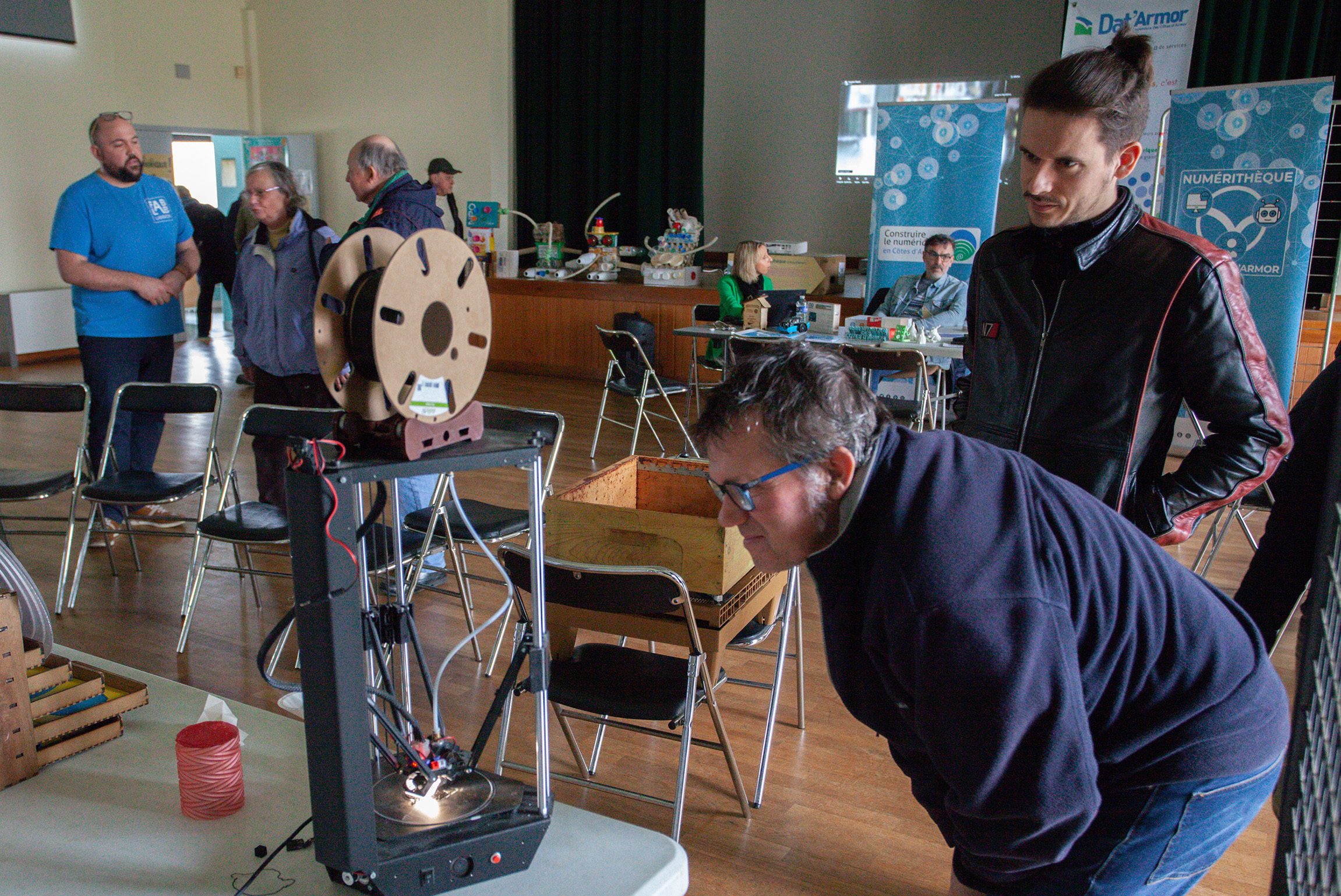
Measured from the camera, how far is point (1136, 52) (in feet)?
4.93

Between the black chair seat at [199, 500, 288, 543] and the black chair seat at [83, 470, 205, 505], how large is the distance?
0.83 feet

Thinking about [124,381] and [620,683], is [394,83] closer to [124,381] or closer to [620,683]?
[124,381]

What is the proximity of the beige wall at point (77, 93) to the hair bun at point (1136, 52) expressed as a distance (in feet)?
31.2

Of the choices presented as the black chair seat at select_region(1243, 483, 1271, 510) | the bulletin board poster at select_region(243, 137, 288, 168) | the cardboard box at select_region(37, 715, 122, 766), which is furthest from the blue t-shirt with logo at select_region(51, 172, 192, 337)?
the bulletin board poster at select_region(243, 137, 288, 168)

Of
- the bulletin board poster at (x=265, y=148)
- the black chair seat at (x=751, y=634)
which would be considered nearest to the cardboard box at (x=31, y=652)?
the black chair seat at (x=751, y=634)

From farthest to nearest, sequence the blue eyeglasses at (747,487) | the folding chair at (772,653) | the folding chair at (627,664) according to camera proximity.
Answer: the folding chair at (772,653), the folding chair at (627,664), the blue eyeglasses at (747,487)

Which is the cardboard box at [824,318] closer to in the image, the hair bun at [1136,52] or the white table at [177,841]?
the hair bun at [1136,52]

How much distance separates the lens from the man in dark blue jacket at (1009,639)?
0.91 metres

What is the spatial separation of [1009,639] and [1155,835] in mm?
367

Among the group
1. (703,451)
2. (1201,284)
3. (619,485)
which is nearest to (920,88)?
(619,485)

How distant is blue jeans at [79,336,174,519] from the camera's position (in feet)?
13.2

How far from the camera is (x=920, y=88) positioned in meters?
8.01

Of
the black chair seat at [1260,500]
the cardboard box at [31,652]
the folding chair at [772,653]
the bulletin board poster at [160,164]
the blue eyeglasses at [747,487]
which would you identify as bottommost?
the folding chair at [772,653]

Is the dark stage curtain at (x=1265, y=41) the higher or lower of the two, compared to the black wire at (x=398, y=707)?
higher
